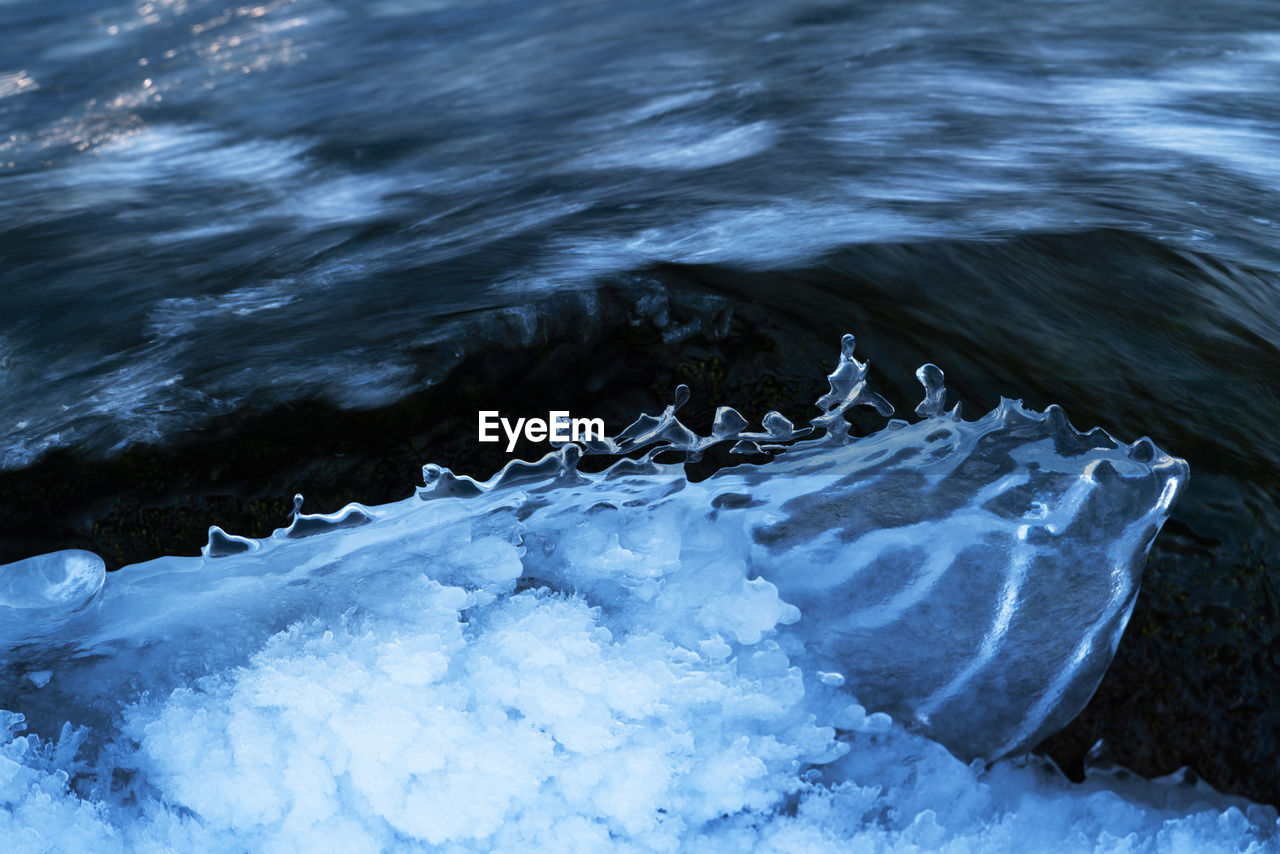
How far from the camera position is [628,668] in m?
1.72

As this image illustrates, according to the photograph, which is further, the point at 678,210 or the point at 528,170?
the point at 528,170

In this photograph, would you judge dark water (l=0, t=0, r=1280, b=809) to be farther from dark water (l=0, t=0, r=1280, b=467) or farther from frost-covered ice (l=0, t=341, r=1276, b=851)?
frost-covered ice (l=0, t=341, r=1276, b=851)

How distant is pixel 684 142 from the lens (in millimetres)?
4027

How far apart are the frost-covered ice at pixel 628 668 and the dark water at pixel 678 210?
26 centimetres

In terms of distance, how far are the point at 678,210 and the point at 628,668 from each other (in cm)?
181

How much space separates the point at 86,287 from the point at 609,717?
242 cm

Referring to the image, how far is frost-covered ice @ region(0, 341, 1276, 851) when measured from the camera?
1.62 m

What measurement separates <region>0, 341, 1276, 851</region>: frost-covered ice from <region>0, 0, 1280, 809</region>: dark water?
26 centimetres

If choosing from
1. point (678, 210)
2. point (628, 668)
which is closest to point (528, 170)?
point (678, 210)

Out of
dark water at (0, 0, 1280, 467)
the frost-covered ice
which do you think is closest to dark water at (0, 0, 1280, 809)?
dark water at (0, 0, 1280, 467)

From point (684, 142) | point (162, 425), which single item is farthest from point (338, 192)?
point (162, 425)

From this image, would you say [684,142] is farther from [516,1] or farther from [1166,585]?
[516,1]

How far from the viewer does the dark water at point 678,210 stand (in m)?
2.28

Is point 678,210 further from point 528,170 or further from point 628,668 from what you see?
point 628,668
